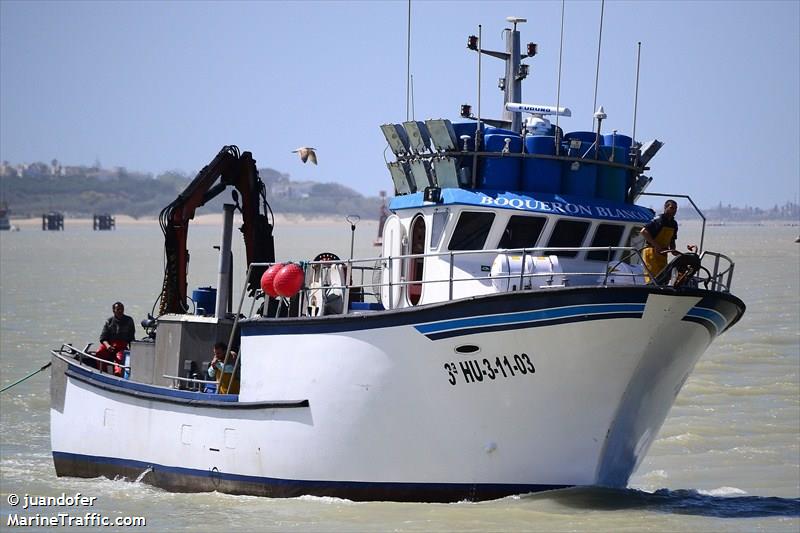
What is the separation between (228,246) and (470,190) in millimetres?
4668

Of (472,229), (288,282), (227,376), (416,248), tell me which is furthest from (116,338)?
(472,229)

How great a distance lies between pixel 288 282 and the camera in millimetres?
17641

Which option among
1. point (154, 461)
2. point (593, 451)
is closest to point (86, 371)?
point (154, 461)

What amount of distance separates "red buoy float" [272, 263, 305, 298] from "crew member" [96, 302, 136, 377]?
17.5 feet

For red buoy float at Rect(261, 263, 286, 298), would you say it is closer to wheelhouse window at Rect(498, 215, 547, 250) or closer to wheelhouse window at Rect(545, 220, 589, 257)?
wheelhouse window at Rect(498, 215, 547, 250)

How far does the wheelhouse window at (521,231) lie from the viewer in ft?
56.4

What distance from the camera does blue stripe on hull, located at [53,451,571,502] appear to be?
16.4m

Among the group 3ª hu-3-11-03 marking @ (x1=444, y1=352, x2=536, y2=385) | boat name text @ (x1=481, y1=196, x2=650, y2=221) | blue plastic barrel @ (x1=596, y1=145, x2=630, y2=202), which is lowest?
3ª hu-3-11-03 marking @ (x1=444, y1=352, x2=536, y2=385)

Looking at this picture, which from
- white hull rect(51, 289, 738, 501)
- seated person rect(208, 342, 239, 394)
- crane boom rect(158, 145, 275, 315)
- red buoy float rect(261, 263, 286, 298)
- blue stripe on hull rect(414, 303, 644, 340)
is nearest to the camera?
blue stripe on hull rect(414, 303, 644, 340)

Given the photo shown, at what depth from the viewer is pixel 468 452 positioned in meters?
16.3

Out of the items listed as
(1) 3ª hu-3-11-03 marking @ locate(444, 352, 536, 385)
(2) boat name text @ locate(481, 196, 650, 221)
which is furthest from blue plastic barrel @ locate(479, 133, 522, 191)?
(1) 3ª hu-3-11-03 marking @ locate(444, 352, 536, 385)

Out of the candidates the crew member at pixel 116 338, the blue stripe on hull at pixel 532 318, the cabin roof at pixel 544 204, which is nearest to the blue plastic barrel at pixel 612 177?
the cabin roof at pixel 544 204

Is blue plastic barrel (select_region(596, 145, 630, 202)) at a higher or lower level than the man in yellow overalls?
higher

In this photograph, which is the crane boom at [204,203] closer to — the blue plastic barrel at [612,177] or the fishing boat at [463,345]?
the fishing boat at [463,345]
